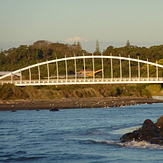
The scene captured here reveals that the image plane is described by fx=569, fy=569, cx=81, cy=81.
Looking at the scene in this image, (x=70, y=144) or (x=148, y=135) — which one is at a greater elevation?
(x=148, y=135)

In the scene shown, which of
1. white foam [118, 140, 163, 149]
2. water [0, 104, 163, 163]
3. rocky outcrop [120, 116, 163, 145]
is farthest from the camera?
rocky outcrop [120, 116, 163, 145]

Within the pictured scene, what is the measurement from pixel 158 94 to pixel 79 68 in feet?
96.3

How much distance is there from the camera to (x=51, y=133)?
30.6 metres

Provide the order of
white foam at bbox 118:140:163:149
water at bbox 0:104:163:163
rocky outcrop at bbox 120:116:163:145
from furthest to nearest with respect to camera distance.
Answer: rocky outcrop at bbox 120:116:163:145
white foam at bbox 118:140:163:149
water at bbox 0:104:163:163

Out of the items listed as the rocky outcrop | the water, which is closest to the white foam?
the water

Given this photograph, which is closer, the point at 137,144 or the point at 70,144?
the point at 137,144

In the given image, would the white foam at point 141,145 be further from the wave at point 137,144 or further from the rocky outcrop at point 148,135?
the rocky outcrop at point 148,135

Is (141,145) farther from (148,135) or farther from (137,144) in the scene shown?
(148,135)

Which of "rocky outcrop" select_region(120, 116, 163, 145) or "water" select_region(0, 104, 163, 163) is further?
"rocky outcrop" select_region(120, 116, 163, 145)

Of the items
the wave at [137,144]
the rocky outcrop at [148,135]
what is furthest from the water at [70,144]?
the rocky outcrop at [148,135]

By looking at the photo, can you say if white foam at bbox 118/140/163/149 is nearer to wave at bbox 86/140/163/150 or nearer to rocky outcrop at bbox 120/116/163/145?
wave at bbox 86/140/163/150

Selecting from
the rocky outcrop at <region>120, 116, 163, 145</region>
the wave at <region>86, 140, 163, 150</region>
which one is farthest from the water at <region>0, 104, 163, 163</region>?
the rocky outcrop at <region>120, 116, 163, 145</region>

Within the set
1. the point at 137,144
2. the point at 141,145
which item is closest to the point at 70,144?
the point at 137,144

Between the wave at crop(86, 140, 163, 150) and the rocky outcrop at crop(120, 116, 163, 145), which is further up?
the rocky outcrop at crop(120, 116, 163, 145)
